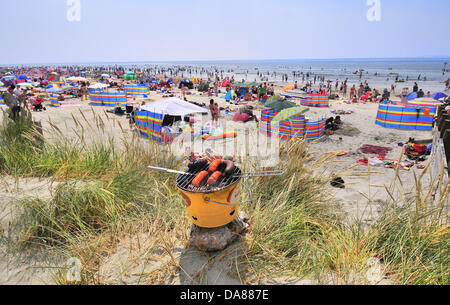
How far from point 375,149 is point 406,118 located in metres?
4.99

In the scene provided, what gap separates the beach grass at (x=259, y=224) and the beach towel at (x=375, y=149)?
7807 millimetres

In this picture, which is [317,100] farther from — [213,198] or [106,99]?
[213,198]

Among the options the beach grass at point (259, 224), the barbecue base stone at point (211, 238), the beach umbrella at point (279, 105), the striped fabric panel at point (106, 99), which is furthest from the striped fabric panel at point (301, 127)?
the striped fabric panel at point (106, 99)

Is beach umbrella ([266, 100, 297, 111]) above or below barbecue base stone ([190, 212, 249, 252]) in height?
above

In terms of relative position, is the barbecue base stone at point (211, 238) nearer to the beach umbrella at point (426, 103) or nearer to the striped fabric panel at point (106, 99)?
the beach umbrella at point (426, 103)

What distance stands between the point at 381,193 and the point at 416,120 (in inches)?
372

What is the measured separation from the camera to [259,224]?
9.80 feet

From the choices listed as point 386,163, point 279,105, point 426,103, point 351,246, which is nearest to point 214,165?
point 351,246

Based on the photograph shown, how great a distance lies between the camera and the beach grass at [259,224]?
2.51 metres

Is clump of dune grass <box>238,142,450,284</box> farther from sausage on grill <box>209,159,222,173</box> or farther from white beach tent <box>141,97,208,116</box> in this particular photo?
white beach tent <box>141,97,208,116</box>

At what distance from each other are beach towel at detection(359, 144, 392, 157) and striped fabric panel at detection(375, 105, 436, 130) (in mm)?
4299

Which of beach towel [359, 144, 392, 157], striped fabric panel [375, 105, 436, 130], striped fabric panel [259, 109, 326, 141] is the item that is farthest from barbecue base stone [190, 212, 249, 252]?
striped fabric panel [375, 105, 436, 130]

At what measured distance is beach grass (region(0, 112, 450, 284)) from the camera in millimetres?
2510

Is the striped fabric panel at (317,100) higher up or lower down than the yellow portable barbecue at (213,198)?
higher up
